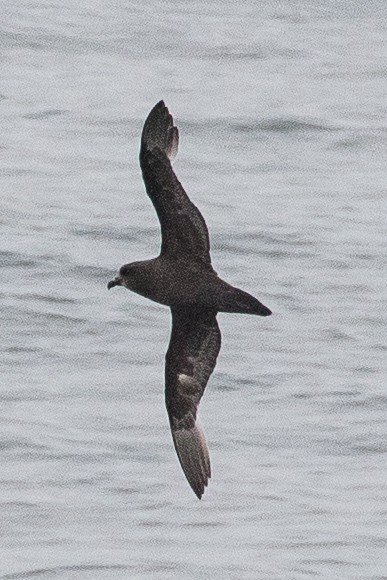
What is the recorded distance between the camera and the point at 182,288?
11188 mm

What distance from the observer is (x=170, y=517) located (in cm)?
1517

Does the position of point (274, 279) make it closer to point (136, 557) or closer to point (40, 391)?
point (40, 391)

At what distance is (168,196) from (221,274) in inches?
313

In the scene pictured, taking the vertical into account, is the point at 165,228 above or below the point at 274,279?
above

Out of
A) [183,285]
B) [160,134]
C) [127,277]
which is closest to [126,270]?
[127,277]

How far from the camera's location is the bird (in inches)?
441

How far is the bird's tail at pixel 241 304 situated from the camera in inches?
423

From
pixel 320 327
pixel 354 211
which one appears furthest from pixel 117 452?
pixel 354 211

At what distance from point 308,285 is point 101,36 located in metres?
8.73

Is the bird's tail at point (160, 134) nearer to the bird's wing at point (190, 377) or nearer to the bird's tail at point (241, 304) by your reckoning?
the bird's wing at point (190, 377)

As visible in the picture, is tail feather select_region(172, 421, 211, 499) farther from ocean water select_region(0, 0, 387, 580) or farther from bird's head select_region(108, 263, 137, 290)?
ocean water select_region(0, 0, 387, 580)

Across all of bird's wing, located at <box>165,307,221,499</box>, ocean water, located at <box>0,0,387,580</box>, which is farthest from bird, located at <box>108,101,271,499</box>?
ocean water, located at <box>0,0,387,580</box>

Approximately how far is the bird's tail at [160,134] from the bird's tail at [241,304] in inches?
47.0

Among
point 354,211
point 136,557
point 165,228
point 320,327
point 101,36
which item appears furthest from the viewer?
point 101,36
